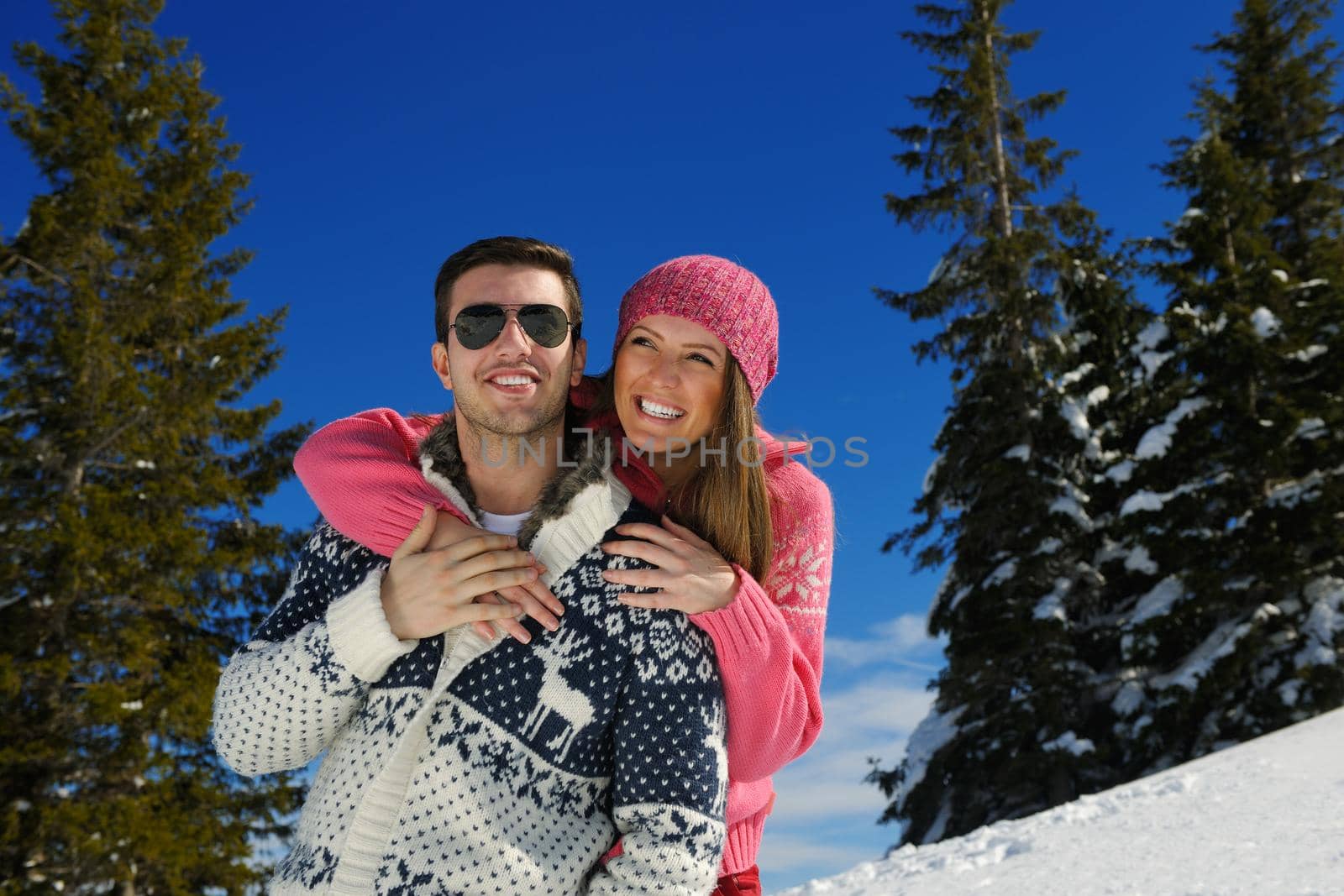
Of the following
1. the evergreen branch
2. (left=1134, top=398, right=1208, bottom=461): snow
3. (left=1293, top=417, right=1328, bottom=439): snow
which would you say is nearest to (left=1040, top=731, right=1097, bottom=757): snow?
(left=1134, top=398, right=1208, bottom=461): snow

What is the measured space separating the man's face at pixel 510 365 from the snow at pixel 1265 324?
14736 millimetres

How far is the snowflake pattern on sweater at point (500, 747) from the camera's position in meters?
2.20

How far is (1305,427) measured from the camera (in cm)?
1409

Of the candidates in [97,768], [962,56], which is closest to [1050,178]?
[962,56]

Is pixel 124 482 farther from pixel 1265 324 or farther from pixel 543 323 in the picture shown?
pixel 1265 324

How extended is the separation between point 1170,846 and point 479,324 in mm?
4538

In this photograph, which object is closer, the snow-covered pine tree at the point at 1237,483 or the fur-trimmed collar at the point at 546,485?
the fur-trimmed collar at the point at 546,485

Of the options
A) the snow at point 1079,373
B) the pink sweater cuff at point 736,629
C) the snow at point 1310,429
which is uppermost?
the snow at point 1079,373

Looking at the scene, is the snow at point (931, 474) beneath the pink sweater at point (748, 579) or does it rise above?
above

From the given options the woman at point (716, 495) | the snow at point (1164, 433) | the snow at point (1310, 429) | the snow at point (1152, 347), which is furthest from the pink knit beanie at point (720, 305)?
the snow at point (1152, 347)

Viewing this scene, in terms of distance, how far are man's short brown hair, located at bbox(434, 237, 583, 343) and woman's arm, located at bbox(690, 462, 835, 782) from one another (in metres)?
0.87

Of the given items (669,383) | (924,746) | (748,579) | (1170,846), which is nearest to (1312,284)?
(924,746)

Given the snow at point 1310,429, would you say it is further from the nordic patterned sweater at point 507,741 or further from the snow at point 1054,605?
the nordic patterned sweater at point 507,741

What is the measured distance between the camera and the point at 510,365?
2615 mm
